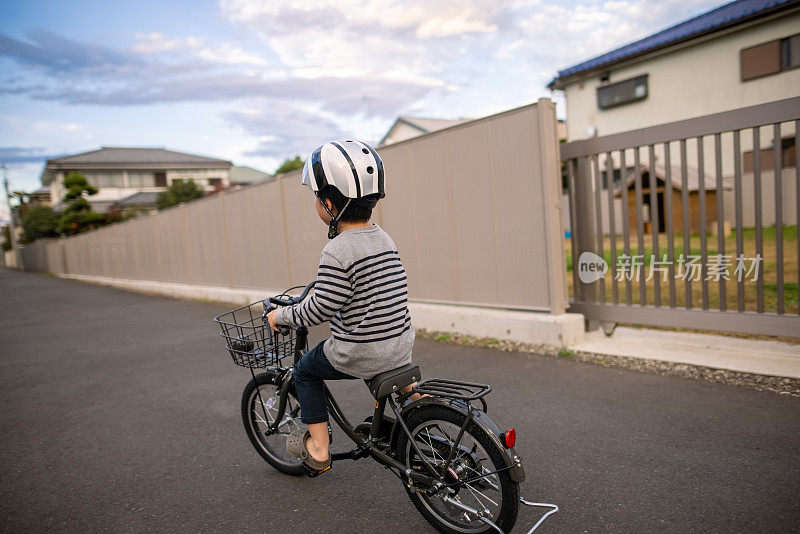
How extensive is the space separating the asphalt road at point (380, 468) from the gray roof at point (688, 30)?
1777cm

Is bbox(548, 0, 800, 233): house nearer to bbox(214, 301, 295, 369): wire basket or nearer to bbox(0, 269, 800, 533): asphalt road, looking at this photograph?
bbox(0, 269, 800, 533): asphalt road

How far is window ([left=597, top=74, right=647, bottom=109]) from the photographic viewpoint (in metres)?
20.5

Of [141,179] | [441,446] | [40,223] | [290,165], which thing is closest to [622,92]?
[441,446]

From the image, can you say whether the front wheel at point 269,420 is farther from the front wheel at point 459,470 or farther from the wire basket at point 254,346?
the front wheel at point 459,470

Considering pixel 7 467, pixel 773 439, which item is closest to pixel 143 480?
pixel 7 467

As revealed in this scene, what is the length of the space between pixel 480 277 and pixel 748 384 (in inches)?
113

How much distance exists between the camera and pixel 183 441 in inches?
150

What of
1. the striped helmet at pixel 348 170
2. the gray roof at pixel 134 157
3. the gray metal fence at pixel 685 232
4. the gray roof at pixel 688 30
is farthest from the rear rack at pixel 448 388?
the gray roof at pixel 134 157

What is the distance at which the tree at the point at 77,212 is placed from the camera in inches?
1256

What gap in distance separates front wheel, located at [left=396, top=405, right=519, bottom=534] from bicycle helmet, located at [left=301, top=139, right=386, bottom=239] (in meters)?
0.98

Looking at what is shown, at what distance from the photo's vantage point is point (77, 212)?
1283 inches

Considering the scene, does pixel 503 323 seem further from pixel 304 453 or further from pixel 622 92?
pixel 622 92

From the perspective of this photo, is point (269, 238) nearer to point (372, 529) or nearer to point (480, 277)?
point (480, 277)

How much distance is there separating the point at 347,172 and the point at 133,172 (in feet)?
179
